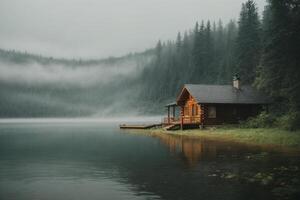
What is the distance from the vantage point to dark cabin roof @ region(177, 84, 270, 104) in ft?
173

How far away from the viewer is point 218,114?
53375 mm

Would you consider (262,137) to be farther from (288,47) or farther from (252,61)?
(252,61)

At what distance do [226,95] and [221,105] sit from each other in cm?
170

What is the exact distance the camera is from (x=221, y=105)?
53.4 metres

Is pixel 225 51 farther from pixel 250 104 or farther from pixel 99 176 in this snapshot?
pixel 99 176

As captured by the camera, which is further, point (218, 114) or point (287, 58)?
Result: point (218, 114)

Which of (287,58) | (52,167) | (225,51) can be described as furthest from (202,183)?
(225,51)

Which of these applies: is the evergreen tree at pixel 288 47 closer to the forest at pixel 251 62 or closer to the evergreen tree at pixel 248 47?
the forest at pixel 251 62

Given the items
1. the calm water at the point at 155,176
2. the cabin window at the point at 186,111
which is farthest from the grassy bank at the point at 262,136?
the cabin window at the point at 186,111

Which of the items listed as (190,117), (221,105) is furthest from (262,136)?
(190,117)

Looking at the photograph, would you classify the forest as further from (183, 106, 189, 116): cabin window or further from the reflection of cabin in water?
(183, 106, 189, 116): cabin window

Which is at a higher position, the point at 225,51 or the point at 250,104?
the point at 225,51

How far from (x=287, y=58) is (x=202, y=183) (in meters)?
21.6

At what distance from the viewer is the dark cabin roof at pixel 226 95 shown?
173 ft
